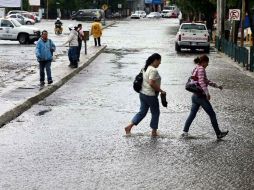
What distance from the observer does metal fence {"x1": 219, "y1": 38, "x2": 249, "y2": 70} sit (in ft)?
93.3

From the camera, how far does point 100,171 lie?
9.05m

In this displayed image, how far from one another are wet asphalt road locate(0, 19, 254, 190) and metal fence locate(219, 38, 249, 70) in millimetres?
8989

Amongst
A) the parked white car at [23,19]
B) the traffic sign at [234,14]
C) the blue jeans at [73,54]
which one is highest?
the traffic sign at [234,14]

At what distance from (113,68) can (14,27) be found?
18.6 meters

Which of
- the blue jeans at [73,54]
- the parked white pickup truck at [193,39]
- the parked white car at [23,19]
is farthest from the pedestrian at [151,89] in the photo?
the parked white car at [23,19]

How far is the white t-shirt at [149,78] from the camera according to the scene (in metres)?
11.7

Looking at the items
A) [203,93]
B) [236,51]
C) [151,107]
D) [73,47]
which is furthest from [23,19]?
[203,93]

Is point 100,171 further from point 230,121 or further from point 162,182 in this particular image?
point 230,121

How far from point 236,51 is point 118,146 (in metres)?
21.8

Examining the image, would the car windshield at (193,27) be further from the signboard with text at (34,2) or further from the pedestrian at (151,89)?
the signboard with text at (34,2)

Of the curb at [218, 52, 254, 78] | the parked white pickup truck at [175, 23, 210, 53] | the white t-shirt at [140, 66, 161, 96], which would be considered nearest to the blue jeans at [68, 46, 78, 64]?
the curb at [218, 52, 254, 78]

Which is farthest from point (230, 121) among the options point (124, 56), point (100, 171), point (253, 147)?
point (124, 56)

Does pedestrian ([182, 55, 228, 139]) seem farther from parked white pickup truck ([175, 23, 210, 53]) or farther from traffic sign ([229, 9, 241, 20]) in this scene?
parked white pickup truck ([175, 23, 210, 53])

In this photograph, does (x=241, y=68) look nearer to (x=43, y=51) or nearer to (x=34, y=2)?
(x=43, y=51)
